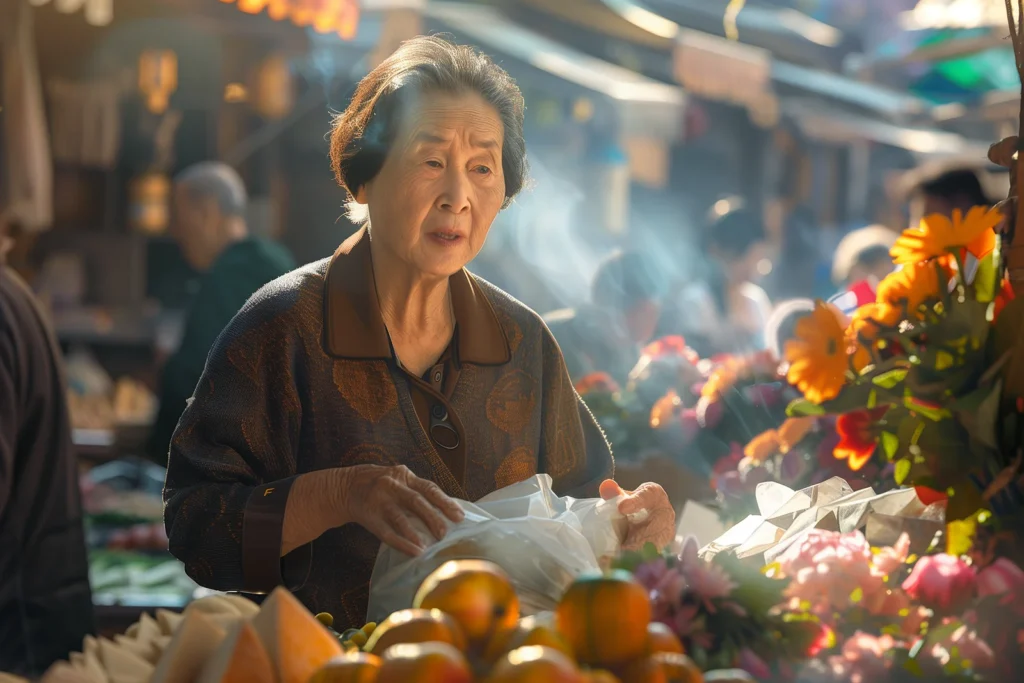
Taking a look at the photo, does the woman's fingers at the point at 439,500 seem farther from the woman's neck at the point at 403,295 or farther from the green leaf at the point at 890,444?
the green leaf at the point at 890,444

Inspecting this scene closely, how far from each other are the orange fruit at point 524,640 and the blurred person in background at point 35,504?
181cm

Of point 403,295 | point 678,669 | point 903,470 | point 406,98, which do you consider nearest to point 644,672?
point 678,669

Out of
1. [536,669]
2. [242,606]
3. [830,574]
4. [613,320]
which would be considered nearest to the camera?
[536,669]

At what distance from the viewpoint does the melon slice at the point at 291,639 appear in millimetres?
1339

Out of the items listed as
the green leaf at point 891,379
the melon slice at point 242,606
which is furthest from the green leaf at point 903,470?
the melon slice at point 242,606

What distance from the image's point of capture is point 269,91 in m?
7.62

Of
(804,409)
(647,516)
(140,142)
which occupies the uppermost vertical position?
(804,409)

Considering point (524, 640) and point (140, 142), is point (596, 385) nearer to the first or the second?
point (524, 640)

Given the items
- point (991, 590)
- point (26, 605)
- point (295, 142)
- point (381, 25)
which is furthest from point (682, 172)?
point (991, 590)

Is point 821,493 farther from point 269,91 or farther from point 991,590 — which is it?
point 269,91

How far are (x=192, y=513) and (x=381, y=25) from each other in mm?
5355

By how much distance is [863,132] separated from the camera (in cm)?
1128

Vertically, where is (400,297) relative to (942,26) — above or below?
below

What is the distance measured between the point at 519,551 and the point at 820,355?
0.54m
